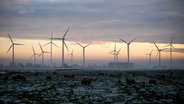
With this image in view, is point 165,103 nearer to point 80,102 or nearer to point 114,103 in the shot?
point 114,103

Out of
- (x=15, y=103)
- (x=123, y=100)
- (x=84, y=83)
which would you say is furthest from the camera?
(x=84, y=83)

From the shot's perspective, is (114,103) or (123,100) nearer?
(114,103)

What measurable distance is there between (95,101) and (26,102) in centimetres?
609

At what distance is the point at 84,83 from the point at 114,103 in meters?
19.5

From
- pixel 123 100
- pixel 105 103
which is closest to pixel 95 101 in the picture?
pixel 105 103

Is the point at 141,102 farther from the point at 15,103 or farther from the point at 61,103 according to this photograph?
the point at 15,103

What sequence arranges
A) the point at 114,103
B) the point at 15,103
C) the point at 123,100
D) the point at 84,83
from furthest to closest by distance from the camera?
1. the point at 84,83
2. the point at 123,100
3. the point at 114,103
4. the point at 15,103

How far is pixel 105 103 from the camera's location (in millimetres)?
22484

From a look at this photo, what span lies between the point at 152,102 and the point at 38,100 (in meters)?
10.2

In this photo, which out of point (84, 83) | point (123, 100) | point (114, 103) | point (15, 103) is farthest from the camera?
point (84, 83)

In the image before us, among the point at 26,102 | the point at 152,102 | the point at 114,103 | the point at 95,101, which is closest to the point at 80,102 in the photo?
the point at 95,101

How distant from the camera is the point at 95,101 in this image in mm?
23516

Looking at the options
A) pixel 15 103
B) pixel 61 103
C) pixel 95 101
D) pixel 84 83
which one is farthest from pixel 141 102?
pixel 84 83

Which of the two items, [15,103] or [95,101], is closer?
[15,103]
